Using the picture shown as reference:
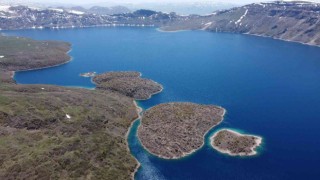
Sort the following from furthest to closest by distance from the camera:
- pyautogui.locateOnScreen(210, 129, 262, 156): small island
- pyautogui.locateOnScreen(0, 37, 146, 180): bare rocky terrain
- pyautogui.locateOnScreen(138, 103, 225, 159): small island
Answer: pyautogui.locateOnScreen(138, 103, 225, 159): small island, pyautogui.locateOnScreen(210, 129, 262, 156): small island, pyautogui.locateOnScreen(0, 37, 146, 180): bare rocky terrain

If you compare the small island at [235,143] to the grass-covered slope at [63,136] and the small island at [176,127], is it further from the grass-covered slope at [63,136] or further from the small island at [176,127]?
the grass-covered slope at [63,136]

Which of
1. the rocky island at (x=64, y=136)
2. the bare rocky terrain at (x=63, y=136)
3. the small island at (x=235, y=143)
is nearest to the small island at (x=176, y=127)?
the small island at (x=235, y=143)

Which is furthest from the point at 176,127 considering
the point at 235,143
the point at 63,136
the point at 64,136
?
the point at 63,136

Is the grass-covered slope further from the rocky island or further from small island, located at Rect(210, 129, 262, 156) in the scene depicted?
small island, located at Rect(210, 129, 262, 156)

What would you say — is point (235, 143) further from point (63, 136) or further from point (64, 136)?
point (63, 136)

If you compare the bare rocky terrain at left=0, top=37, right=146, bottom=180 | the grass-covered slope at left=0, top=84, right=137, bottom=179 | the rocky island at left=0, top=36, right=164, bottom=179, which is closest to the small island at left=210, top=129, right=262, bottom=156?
the bare rocky terrain at left=0, top=37, right=146, bottom=180

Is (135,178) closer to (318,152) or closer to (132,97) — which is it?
(318,152)

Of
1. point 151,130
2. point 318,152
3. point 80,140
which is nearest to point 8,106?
point 80,140

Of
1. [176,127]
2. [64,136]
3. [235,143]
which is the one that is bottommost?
[176,127]
